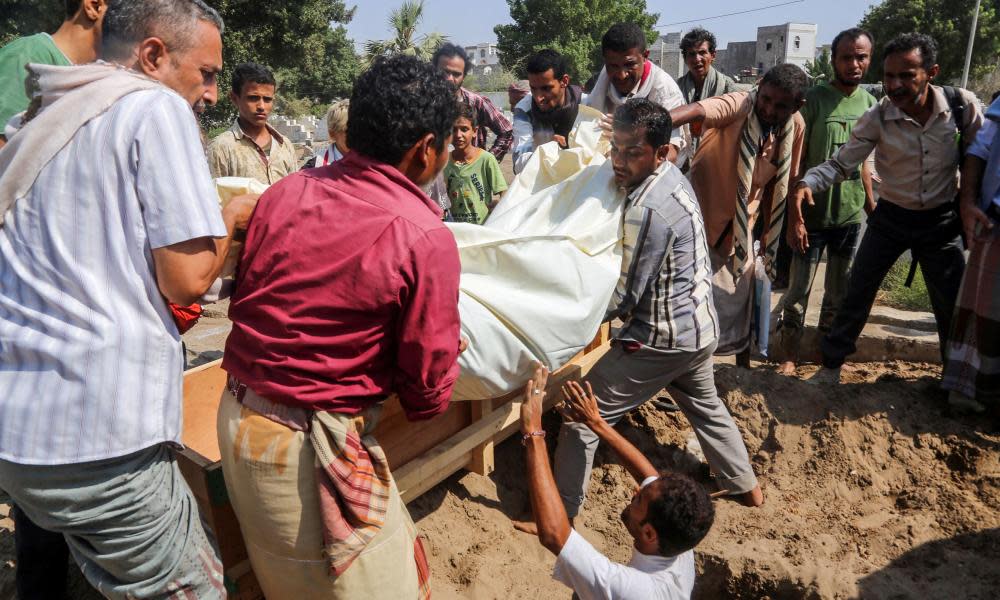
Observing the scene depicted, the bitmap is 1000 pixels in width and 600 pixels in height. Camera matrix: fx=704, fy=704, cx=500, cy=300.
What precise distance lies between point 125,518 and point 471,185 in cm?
310

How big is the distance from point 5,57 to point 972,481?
15.1ft

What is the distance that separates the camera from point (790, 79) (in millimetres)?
3750

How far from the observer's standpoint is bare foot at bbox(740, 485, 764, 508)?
138 inches

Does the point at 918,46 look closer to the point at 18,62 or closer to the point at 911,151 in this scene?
the point at 911,151


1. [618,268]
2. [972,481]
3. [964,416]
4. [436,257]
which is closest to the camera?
[436,257]

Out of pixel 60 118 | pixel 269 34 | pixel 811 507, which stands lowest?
pixel 811 507

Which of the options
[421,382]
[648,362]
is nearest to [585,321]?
[648,362]

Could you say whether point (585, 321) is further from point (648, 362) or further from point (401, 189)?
point (401, 189)

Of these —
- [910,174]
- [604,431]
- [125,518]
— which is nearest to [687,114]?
[910,174]

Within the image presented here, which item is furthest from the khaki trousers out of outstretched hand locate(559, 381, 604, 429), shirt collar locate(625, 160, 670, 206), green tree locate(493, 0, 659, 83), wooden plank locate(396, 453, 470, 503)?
green tree locate(493, 0, 659, 83)

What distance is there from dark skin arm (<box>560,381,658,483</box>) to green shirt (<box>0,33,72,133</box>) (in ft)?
7.03

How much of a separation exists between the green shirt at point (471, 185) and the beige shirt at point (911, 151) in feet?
6.13

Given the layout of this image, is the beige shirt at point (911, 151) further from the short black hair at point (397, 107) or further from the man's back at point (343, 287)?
the man's back at point (343, 287)

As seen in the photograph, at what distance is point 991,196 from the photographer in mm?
3631
